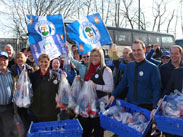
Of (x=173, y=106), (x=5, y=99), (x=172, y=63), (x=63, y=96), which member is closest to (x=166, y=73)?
(x=172, y=63)

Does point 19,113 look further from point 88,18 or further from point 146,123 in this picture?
point 88,18

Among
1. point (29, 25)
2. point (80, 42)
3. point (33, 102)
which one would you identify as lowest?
point (33, 102)

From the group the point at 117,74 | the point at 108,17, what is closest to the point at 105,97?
the point at 117,74

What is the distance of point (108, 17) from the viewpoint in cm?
2805

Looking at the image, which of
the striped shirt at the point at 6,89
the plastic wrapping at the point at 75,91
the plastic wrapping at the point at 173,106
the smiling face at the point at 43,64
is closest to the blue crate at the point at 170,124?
the plastic wrapping at the point at 173,106

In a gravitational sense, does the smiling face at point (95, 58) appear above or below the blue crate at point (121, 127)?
above

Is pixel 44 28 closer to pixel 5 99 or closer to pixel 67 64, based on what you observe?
pixel 67 64

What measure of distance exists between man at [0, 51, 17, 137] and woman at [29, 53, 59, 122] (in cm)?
39

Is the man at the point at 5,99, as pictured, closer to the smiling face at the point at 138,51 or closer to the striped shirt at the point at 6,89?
the striped shirt at the point at 6,89

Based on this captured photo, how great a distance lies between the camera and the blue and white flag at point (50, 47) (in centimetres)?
396

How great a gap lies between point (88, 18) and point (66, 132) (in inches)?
128

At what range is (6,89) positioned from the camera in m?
3.17

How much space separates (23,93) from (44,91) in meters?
0.32

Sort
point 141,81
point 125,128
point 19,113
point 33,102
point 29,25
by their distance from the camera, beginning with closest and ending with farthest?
point 125,128, point 141,81, point 33,102, point 19,113, point 29,25
